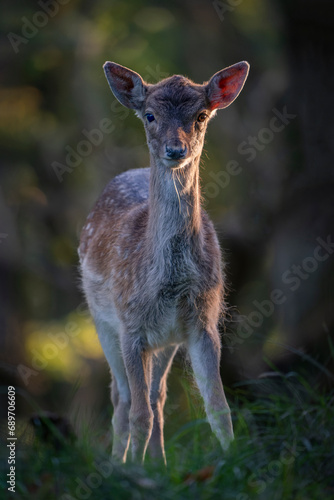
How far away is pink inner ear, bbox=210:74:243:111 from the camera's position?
5.30 meters

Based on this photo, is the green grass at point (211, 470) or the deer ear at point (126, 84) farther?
the deer ear at point (126, 84)

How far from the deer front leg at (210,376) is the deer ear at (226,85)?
158cm

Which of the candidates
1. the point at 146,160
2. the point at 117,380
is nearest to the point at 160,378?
the point at 117,380

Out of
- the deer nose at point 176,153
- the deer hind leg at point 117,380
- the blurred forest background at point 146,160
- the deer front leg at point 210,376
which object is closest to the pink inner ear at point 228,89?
the deer nose at point 176,153

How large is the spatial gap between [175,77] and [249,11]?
503cm

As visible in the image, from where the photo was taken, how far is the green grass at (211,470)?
341cm

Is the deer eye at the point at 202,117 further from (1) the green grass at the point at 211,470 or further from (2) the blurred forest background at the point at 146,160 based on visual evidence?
(2) the blurred forest background at the point at 146,160

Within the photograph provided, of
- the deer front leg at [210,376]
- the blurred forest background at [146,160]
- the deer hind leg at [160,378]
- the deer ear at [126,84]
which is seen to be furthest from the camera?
the blurred forest background at [146,160]

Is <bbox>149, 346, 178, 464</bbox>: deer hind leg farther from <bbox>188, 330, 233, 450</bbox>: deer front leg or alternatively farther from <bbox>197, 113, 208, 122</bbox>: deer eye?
<bbox>197, 113, 208, 122</bbox>: deer eye

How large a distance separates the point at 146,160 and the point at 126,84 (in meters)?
5.54

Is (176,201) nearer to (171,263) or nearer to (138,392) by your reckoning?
(171,263)

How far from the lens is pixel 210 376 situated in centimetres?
497

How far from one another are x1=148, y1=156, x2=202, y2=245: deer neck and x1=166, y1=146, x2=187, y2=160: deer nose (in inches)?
11.5

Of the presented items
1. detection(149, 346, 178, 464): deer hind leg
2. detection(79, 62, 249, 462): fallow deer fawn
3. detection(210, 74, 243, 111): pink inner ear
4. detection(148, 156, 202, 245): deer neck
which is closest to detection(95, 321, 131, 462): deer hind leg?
detection(149, 346, 178, 464): deer hind leg
